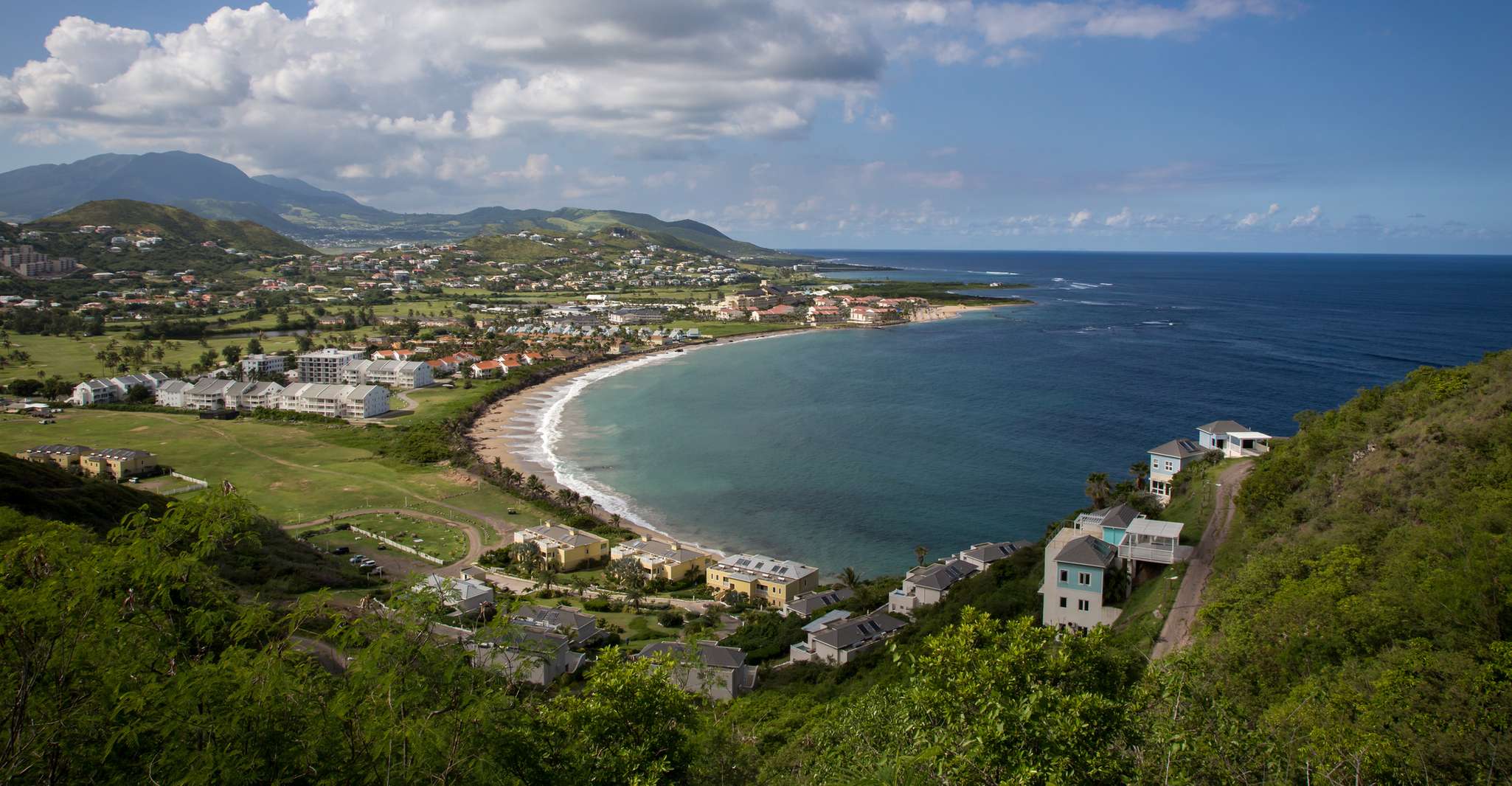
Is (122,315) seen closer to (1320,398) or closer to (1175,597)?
(1175,597)

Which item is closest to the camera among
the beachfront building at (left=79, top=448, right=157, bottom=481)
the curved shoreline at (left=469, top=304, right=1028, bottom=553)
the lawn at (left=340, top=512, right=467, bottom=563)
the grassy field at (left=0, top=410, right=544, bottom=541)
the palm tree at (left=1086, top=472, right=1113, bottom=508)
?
the palm tree at (left=1086, top=472, right=1113, bottom=508)

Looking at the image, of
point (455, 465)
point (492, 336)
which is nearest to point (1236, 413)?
point (455, 465)

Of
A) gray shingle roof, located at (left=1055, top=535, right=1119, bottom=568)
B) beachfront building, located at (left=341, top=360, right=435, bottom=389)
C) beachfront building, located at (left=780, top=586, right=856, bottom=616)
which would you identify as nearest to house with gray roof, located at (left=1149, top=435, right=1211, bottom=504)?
gray shingle roof, located at (left=1055, top=535, right=1119, bottom=568)

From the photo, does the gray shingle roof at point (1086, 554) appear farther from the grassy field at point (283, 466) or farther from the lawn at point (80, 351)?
the lawn at point (80, 351)

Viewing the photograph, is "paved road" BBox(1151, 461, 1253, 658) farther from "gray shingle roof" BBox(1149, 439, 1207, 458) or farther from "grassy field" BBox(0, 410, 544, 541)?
"grassy field" BBox(0, 410, 544, 541)

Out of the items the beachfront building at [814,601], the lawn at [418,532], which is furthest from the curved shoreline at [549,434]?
the lawn at [418,532]

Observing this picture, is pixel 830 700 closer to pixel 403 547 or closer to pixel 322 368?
pixel 403 547
